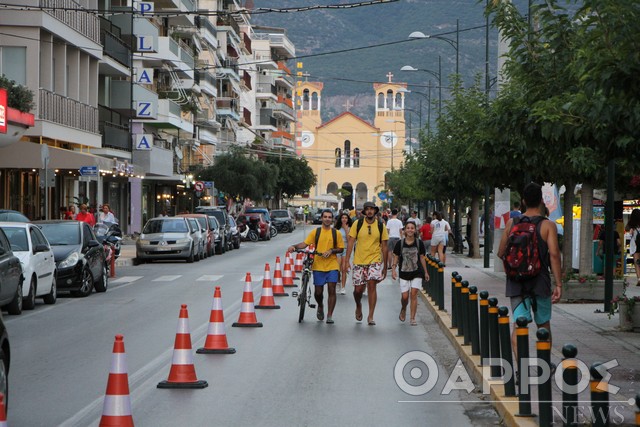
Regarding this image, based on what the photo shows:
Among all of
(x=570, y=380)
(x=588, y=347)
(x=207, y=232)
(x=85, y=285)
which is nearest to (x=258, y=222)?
(x=207, y=232)

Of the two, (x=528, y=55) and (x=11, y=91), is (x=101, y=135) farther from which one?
(x=528, y=55)

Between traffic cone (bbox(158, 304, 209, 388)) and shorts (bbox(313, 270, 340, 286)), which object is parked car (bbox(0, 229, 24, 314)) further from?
traffic cone (bbox(158, 304, 209, 388))

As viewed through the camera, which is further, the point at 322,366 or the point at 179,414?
the point at 322,366

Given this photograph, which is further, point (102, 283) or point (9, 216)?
point (9, 216)

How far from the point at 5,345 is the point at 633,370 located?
6.25 meters

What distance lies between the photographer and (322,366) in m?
13.0

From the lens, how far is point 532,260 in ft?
34.1

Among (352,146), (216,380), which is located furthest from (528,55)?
(352,146)

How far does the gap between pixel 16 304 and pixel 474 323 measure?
9171mm

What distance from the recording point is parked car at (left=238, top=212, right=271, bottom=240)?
6475cm

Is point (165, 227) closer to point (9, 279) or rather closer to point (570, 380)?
point (9, 279)

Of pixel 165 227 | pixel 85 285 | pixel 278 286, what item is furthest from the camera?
pixel 165 227

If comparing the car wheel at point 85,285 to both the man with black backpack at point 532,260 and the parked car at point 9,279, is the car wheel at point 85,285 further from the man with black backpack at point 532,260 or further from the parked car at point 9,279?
the man with black backpack at point 532,260

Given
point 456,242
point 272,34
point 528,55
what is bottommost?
point 456,242
